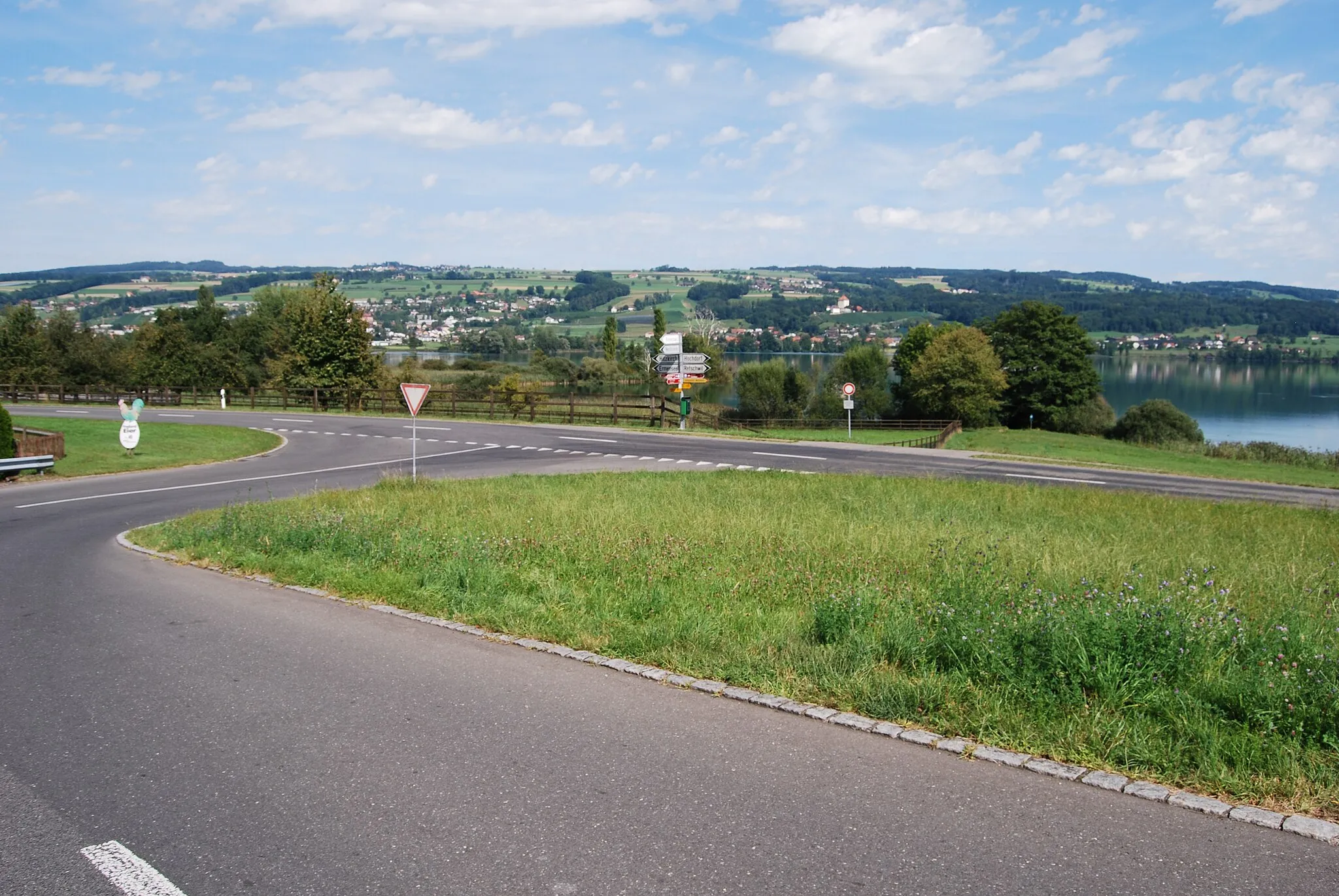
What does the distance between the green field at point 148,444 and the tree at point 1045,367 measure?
2566 inches

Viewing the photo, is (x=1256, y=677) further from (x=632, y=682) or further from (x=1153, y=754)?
(x=632, y=682)

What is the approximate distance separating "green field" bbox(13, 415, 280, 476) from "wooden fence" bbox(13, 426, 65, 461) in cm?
39

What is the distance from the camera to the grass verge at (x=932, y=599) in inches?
201

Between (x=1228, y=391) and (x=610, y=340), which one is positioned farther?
(x=1228, y=391)

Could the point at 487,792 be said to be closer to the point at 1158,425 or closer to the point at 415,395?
the point at 415,395

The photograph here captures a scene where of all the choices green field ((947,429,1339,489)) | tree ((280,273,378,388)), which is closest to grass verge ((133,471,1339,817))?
green field ((947,429,1339,489))

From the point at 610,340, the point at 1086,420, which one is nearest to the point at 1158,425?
the point at 1086,420

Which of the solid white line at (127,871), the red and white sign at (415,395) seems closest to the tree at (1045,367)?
the red and white sign at (415,395)

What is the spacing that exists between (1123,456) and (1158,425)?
25334 millimetres

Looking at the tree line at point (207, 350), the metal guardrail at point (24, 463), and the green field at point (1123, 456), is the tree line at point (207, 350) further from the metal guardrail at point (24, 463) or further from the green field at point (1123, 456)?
the green field at point (1123, 456)

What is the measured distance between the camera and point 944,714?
5.37m

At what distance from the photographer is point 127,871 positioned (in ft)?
12.5

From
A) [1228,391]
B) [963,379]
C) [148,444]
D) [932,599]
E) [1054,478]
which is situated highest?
[932,599]

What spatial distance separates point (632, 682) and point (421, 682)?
1409 millimetres
